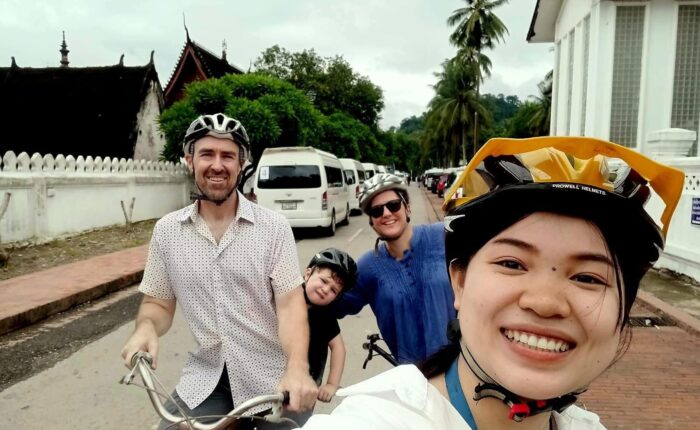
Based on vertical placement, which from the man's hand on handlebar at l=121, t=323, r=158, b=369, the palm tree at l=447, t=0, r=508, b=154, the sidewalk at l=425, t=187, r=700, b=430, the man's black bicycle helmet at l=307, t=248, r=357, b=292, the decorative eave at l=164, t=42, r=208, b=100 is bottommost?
the sidewalk at l=425, t=187, r=700, b=430

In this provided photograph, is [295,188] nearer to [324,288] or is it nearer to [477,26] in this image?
[324,288]

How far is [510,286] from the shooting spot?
105 centimetres

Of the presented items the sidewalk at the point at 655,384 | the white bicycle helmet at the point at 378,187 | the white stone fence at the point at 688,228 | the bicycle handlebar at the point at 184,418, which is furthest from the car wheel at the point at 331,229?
the bicycle handlebar at the point at 184,418

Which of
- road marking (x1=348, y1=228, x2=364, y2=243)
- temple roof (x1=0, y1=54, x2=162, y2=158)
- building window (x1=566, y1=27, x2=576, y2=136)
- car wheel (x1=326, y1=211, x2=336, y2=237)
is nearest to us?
building window (x1=566, y1=27, x2=576, y2=136)

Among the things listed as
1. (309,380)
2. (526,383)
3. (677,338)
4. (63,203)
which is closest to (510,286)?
(526,383)

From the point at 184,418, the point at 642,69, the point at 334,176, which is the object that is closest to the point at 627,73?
the point at 642,69

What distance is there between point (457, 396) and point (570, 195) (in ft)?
1.61

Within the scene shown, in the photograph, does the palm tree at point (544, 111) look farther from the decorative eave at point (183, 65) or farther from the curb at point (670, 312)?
the curb at point (670, 312)

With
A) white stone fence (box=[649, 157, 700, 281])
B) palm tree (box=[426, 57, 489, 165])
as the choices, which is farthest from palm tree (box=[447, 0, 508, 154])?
white stone fence (box=[649, 157, 700, 281])

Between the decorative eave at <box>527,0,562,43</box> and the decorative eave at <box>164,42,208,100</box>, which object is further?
the decorative eave at <box>164,42,208,100</box>

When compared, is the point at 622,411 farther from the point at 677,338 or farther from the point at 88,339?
the point at 88,339

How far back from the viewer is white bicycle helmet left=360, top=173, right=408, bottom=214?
9.02 feet

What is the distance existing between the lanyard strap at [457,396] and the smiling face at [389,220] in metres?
1.38

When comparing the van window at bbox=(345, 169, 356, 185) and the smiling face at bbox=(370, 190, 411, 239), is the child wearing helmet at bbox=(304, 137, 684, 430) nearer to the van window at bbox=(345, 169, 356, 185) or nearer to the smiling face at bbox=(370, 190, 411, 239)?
the smiling face at bbox=(370, 190, 411, 239)
